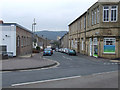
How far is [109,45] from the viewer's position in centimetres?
2589

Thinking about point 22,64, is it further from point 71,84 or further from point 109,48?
point 109,48

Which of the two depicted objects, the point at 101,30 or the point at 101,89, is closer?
the point at 101,89

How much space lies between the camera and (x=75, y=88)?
759cm

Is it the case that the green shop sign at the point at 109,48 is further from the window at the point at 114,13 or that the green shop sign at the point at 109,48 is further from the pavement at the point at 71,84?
the pavement at the point at 71,84

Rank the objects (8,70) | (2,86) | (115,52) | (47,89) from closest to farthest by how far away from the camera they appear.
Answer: (47,89), (2,86), (8,70), (115,52)

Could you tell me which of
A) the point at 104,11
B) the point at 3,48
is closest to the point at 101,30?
the point at 104,11

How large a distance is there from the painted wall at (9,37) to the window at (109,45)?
14.8m

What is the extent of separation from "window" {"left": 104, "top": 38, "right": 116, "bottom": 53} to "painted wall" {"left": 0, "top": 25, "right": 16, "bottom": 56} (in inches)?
584

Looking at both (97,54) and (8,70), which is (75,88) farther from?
(97,54)

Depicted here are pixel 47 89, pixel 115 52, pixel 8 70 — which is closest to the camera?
pixel 47 89

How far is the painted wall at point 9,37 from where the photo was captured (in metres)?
26.3

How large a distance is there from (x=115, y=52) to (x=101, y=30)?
13.5ft

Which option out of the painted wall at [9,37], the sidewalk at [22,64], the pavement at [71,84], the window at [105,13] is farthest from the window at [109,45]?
the pavement at [71,84]

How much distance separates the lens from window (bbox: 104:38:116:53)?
84.7 feet
